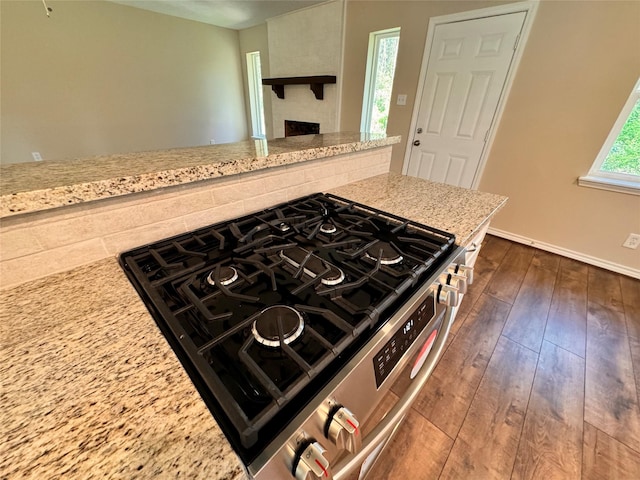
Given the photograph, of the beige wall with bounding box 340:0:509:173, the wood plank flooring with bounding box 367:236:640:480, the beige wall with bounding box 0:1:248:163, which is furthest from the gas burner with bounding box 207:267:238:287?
the beige wall with bounding box 0:1:248:163

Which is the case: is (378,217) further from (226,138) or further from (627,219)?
(226,138)

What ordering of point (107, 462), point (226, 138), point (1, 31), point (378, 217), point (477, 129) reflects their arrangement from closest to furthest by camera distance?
point (107, 462) → point (378, 217) → point (477, 129) → point (1, 31) → point (226, 138)

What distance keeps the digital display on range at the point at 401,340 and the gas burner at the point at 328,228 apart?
1.15ft

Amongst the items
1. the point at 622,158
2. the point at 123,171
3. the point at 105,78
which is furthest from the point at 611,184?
the point at 105,78

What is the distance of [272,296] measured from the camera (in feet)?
1.78

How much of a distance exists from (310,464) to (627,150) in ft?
9.94

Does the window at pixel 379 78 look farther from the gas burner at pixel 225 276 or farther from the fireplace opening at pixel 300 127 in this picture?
the gas burner at pixel 225 276

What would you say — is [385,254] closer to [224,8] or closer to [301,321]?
[301,321]

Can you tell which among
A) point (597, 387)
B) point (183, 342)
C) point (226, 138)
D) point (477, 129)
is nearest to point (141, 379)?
point (183, 342)

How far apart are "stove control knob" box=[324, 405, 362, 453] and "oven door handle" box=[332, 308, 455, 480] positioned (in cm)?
5

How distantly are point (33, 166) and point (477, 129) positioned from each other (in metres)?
3.01

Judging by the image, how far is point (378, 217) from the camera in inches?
36.1

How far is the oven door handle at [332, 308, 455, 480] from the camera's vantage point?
1.30 feet

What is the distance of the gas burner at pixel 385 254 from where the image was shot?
66 centimetres
